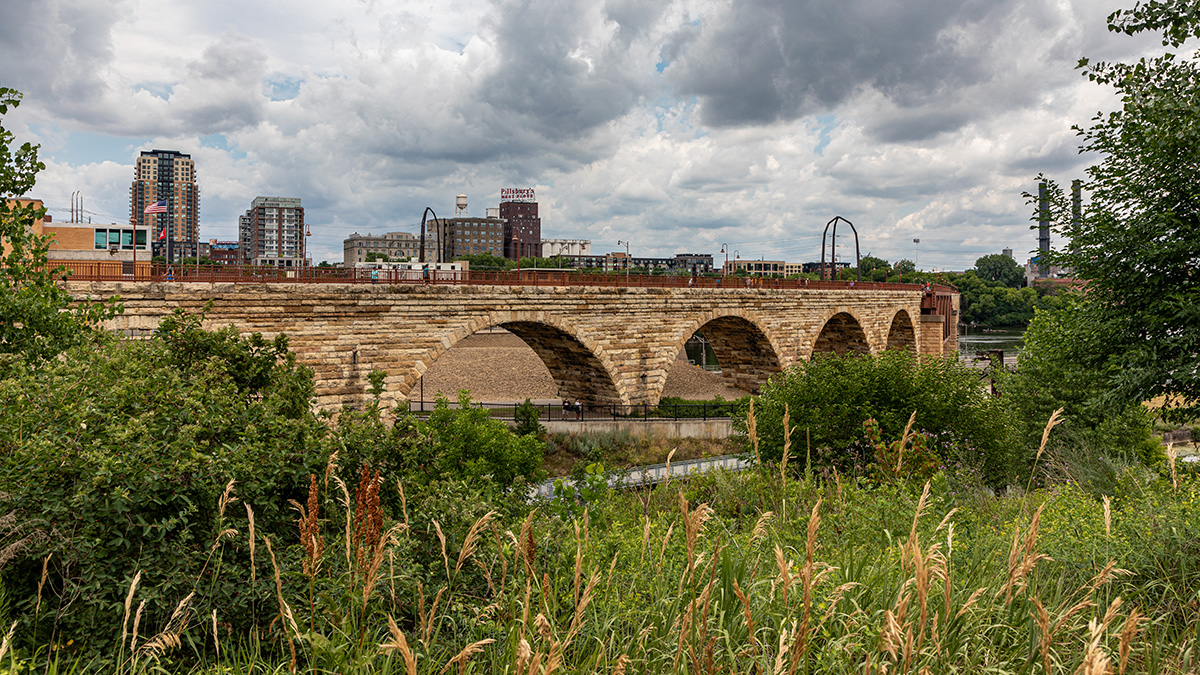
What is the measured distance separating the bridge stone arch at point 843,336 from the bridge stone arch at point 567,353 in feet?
71.6

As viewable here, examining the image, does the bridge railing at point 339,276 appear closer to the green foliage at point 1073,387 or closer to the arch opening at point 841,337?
the green foliage at point 1073,387

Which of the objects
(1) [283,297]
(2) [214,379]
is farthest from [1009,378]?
(2) [214,379]

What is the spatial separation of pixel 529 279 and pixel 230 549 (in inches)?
750

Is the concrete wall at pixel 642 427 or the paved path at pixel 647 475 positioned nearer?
the paved path at pixel 647 475

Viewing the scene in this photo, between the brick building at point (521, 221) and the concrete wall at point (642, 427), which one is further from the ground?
the brick building at point (521, 221)

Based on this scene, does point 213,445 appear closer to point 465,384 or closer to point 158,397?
point 158,397

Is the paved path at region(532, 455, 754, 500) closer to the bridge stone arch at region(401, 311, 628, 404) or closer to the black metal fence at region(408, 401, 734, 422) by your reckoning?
the black metal fence at region(408, 401, 734, 422)

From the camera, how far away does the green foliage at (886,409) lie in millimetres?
14094

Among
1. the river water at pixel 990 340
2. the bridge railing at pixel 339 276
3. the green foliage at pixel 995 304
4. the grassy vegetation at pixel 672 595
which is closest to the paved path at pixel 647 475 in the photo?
the grassy vegetation at pixel 672 595

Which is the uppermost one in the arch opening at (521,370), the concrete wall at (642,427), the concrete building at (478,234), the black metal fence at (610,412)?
the concrete building at (478,234)

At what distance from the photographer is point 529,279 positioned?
2291cm

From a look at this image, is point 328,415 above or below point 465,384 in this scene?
above

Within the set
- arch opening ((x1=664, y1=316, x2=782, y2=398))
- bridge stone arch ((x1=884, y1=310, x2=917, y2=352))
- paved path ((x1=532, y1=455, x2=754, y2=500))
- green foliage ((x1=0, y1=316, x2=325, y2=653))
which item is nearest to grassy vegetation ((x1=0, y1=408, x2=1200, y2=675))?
green foliage ((x1=0, y1=316, x2=325, y2=653))

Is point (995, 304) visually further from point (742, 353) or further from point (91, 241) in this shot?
point (91, 241)
